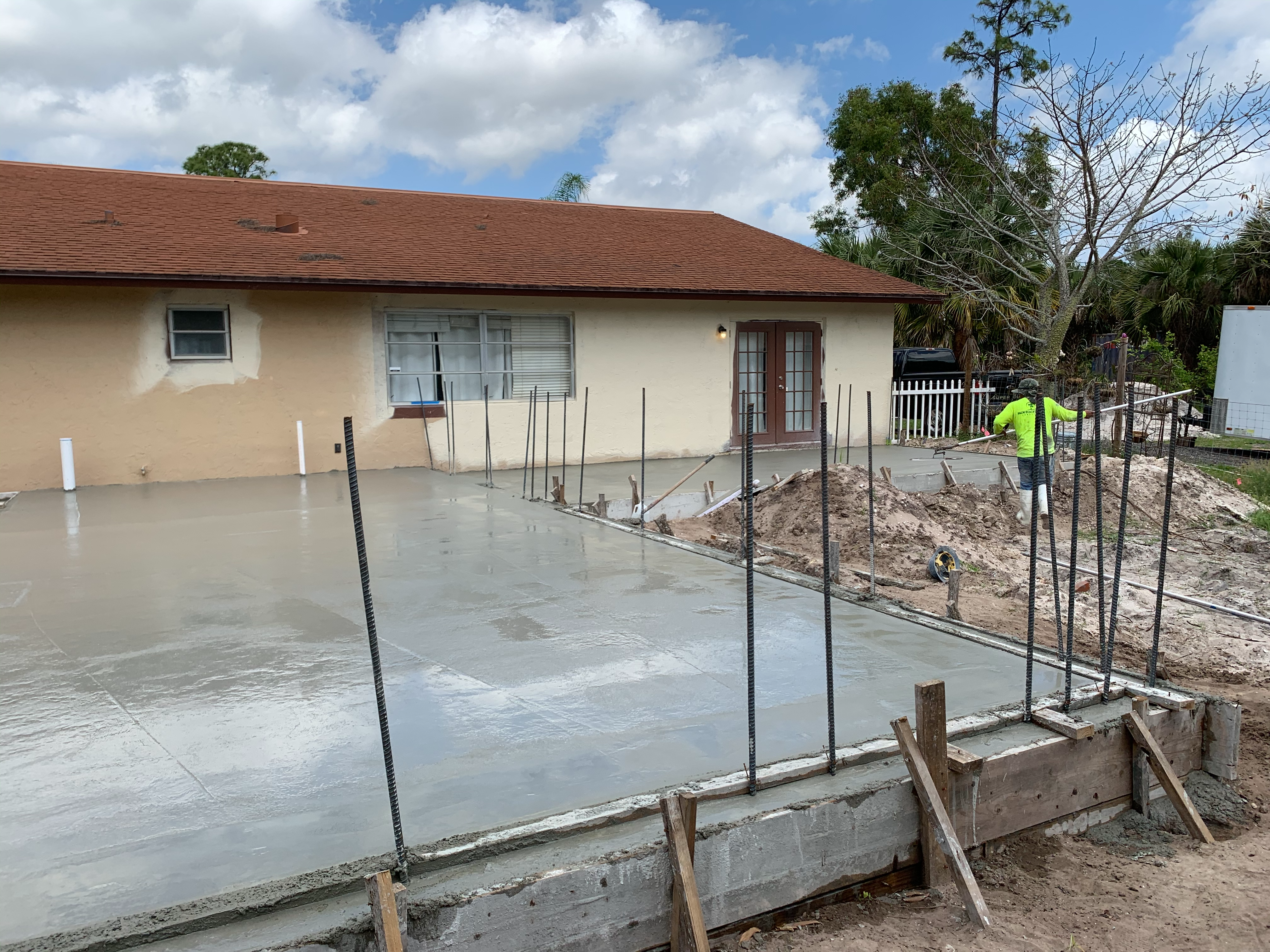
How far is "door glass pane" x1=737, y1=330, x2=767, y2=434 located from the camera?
54.1ft

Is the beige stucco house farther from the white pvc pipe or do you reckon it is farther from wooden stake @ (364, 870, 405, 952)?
wooden stake @ (364, 870, 405, 952)

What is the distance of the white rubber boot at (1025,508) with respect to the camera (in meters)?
11.5

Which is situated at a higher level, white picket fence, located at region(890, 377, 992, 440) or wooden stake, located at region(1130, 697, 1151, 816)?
white picket fence, located at region(890, 377, 992, 440)

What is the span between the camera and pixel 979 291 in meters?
20.8

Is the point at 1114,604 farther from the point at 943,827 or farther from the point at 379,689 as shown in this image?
the point at 379,689

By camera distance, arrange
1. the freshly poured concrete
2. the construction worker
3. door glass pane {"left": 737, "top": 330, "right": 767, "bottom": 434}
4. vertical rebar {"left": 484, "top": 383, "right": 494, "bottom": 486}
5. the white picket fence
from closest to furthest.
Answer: the freshly poured concrete
the construction worker
vertical rebar {"left": 484, "top": 383, "right": 494, "bottom": 486}
door glass pane {"left": 737, "top": 330, "right": 767, "bottom": 434}
the white picket fence

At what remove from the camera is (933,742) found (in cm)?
396

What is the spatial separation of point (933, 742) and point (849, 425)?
10089 mm

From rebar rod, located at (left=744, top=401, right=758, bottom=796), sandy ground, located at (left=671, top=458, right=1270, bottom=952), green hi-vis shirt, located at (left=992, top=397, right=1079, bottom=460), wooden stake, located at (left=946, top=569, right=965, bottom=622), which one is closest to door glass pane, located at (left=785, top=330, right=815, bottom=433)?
sandy ground, located at (left=671, top=458, right=1270, bottom=952)

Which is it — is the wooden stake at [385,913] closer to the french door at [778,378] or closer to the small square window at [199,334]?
the small square window at [199,334]

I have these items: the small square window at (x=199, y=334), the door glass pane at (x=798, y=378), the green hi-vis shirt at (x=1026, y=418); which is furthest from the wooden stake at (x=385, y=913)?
the door glass pane at (x=798, y=378)

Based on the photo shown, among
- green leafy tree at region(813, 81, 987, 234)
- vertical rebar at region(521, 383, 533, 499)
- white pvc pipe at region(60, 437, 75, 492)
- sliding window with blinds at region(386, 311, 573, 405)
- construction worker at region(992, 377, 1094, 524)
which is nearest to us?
construction worker at region(992, 377, 1094, 524)

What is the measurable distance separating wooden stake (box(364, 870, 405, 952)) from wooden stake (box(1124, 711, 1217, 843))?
3425 millimetres

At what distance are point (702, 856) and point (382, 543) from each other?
5.58 meters
